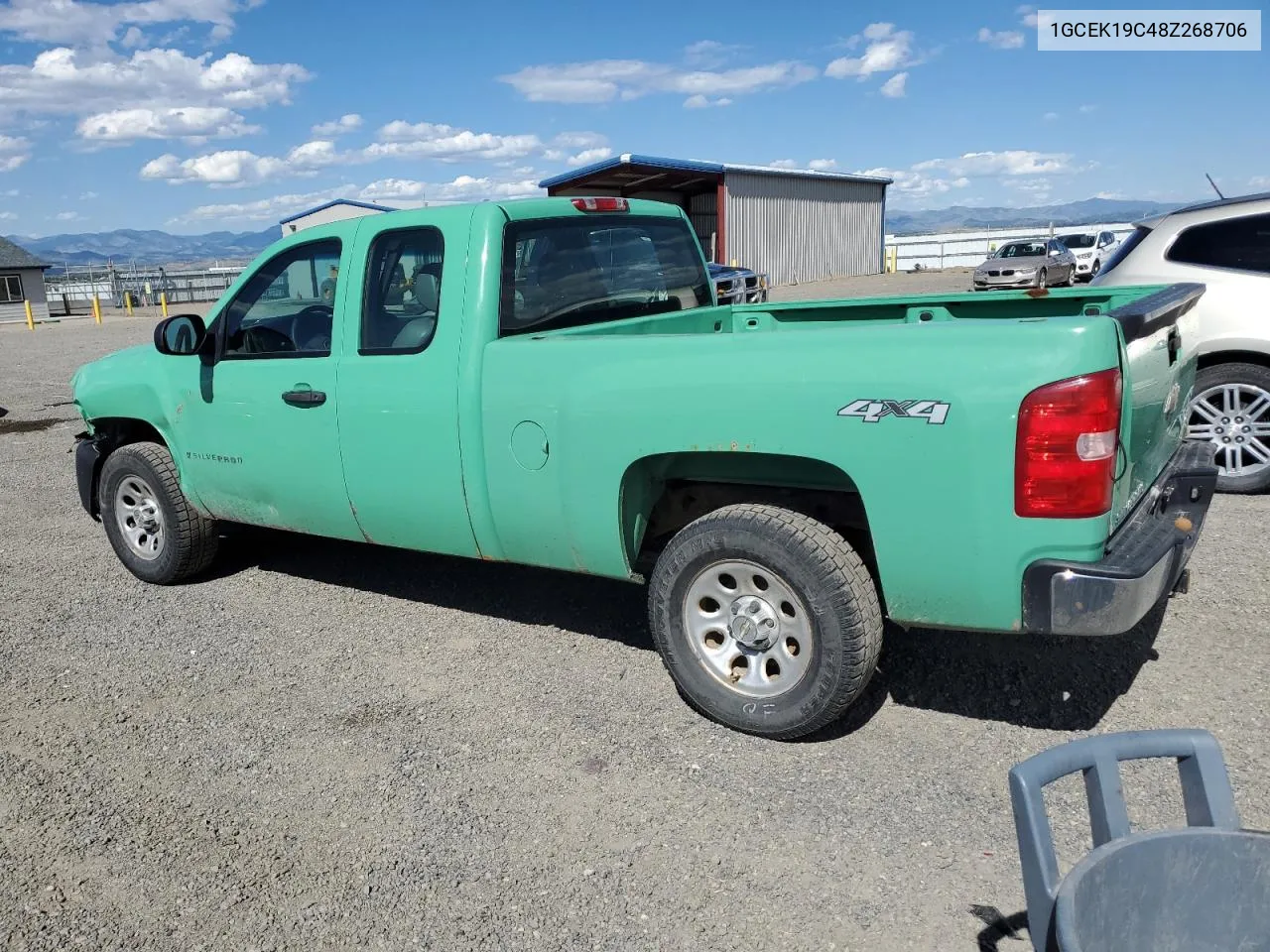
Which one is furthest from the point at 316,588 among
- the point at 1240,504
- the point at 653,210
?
the point at 1240,504

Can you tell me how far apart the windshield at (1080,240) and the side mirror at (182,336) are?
117 ft

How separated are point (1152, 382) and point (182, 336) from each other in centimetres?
432

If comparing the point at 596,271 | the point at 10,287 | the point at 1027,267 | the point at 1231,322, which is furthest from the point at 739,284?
the point at 10,287

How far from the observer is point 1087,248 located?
114 ft

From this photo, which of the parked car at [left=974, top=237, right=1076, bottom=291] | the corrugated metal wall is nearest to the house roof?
the corrugated metal wall

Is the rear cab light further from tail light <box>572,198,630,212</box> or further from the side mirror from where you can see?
the side mirror

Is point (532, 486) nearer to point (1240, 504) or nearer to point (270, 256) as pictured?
point (270, 256)

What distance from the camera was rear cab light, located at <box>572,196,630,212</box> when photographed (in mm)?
4816

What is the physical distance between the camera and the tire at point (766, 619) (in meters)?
3.50

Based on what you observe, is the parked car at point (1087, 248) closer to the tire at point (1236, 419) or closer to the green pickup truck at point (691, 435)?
the tire at point (1236, 419)

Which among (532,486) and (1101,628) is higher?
(532,486)

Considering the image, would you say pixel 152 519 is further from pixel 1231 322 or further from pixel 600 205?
pixel 1231 322

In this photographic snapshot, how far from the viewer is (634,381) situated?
3725mm

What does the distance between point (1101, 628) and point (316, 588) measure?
4093 mm
